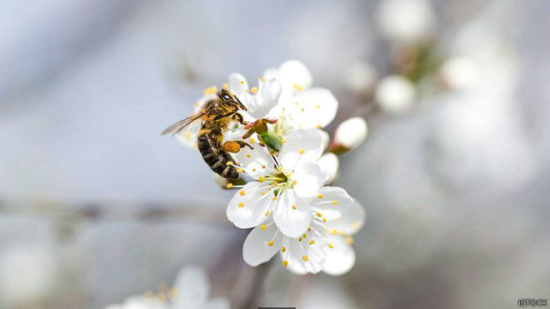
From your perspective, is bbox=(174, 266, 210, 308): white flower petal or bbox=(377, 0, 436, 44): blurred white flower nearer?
bbox=(174, 266, 210, 308): white flower petal

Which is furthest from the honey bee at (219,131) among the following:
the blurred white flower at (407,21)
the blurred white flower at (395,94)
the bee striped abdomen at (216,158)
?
the blurred white flower at (407,21)

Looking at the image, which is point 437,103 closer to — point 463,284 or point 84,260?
point 463,284

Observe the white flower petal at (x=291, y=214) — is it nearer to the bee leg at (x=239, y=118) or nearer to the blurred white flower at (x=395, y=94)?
the bee leg at (x=239, y=118)

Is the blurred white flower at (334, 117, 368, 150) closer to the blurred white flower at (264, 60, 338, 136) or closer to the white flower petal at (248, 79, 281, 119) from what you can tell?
the blurred white flower at (264, 60, 338, 136)

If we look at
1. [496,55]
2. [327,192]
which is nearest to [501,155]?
[496,55]

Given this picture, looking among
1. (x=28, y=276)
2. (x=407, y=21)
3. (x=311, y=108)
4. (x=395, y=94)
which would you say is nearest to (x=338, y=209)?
(x=311, y=108)

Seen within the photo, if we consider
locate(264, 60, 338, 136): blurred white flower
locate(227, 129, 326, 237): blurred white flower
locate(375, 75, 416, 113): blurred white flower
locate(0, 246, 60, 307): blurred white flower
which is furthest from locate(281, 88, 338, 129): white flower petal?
locate(0, 246, 60, 307): blurred white flower

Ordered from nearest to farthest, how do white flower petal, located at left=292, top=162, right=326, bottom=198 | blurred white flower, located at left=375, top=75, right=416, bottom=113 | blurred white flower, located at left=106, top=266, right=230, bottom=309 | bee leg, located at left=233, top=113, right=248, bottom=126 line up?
white flower petal, located at left=292, top=162, right=326, bottom=198 → bee leg, located at left=233, top=113, right=248, bottom=126 → blurred white flower, located at left=106, top=266, right=230, bottom=309 → blurred white flower, located at left=375, top=75, right=416, bottom=113
